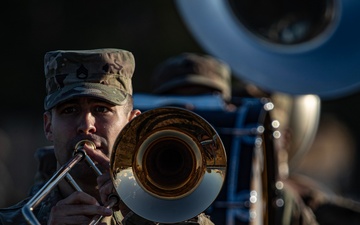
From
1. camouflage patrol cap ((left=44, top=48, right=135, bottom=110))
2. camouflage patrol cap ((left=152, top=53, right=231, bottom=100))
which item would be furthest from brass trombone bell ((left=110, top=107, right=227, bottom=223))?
camouflage patrol cap ((left=152, top=53, right=231, bottom=100))

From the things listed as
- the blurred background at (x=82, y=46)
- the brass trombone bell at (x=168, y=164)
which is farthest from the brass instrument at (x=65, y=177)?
the blurred background at (x=82, y=46)

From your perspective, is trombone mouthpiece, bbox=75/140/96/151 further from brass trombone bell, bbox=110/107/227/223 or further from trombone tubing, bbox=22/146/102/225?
brass trombone bell, bbox=110/107/227/223

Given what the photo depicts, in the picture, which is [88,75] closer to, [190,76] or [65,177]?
[65,177]

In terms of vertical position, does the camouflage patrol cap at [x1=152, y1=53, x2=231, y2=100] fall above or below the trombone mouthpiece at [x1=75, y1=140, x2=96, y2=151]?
below

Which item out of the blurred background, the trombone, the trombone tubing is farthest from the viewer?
the blurred background

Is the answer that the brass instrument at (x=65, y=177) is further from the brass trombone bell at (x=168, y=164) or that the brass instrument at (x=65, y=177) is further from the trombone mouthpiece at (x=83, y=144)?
the brass trombone bell at (x=168, y=164)

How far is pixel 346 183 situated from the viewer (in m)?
15.8

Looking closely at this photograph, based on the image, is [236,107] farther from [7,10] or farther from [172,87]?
[7,10]

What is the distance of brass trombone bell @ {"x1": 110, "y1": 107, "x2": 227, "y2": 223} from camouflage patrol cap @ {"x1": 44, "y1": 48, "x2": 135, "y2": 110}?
0.22m

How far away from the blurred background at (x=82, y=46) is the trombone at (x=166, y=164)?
10354 mm

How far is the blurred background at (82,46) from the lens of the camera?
1550cm

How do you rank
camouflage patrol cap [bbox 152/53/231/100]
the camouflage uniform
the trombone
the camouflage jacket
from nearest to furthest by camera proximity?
the trombone
the camouflage jacket
the camouflage uniform
camouflage patrol cap [bbox 152/53/231/100]

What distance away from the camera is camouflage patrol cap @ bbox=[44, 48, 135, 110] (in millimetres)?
4547

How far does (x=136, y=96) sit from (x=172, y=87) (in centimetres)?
64
